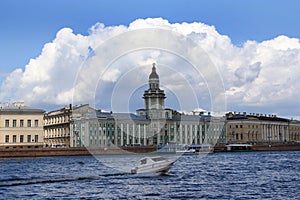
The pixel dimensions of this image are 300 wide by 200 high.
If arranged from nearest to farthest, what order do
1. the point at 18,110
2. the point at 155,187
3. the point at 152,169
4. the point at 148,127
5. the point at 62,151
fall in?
the point at 155,187 < the point at 152,169 < the point at 62,151 < the point at 18,110 < the point at 148,127

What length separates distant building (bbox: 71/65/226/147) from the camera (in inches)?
4569

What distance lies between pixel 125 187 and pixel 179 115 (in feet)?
351

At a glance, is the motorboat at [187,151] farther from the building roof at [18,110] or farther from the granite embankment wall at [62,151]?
the building roof at [18,110]

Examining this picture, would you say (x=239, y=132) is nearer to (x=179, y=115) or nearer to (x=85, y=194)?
(x=179, y=115)

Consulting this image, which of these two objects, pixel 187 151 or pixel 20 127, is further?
pixel 187 151

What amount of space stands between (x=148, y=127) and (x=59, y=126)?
790 inches

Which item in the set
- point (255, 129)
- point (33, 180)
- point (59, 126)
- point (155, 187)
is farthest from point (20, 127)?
point (255, 129)

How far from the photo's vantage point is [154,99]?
13112 centimetres

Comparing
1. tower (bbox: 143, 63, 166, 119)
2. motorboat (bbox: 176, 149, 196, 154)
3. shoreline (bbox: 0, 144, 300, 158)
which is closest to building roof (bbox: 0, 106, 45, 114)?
shoreline (bbox: 0, 144, 300, 158)

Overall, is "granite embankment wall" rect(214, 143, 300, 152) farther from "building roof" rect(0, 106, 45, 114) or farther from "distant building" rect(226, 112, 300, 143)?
"building roof" rect(0, 106, 45, 114)

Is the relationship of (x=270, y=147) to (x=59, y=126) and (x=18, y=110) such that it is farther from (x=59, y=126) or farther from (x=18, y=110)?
(x=18, y=110)

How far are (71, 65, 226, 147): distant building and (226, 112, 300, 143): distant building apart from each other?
408 centimetres

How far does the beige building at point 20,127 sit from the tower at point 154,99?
3711cm

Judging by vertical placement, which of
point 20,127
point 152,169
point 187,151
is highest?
point 20,127
